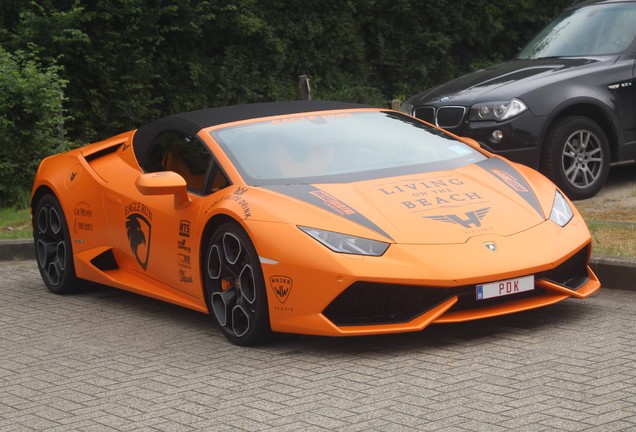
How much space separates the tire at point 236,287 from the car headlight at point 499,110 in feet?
16.1

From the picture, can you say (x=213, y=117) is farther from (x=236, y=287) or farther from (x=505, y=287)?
(x=505, y=287)

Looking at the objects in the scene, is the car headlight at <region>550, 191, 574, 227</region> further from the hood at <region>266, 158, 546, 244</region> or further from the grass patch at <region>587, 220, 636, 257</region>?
the grass patch at <region>587, 220, 636, 257</region>

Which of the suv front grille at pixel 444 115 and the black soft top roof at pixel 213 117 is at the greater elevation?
the black soft top roof at pixel 213 117

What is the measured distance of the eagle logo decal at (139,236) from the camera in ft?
27.3

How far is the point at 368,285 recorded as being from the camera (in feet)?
22.3

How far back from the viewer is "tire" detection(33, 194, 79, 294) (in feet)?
30.7

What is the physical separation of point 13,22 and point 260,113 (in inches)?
330

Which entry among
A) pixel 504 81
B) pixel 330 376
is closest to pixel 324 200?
pixel 330 376

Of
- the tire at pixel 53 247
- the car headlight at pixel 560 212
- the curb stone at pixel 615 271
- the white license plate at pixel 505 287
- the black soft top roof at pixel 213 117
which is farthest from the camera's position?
the tire at pixel 53 247

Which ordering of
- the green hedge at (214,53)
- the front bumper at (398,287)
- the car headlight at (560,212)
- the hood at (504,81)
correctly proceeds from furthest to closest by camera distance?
the green hedge at (214,53), the hood at (504,81), the car headlight at (560,212), the front bumper at (398,287)

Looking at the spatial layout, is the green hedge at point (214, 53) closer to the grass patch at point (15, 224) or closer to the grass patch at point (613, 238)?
the grass patch at point (15, 224)

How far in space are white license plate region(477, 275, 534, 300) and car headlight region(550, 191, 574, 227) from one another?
1.96ft

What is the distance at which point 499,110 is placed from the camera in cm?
1184

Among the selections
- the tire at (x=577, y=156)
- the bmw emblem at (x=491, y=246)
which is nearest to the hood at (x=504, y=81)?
the tire at (x=577, y=156)
